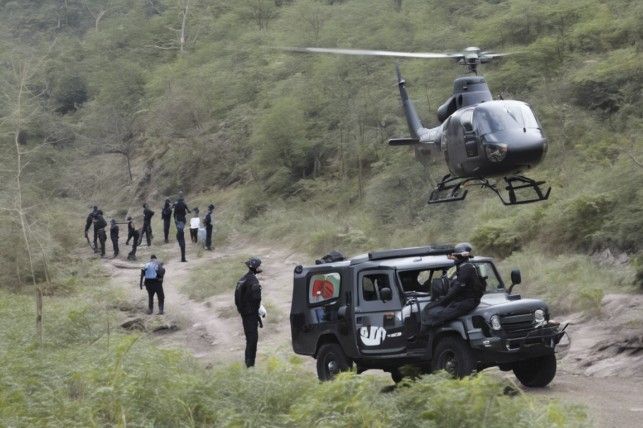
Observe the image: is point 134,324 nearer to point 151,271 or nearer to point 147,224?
point 151,271

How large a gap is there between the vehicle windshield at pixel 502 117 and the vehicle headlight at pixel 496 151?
29cm

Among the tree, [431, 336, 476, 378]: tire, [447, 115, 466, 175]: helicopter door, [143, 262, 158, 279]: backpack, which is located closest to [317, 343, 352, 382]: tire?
[431, 336, 476, 378]: tire

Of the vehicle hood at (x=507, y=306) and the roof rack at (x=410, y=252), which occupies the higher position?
the roof rack at (x=410, y=252)

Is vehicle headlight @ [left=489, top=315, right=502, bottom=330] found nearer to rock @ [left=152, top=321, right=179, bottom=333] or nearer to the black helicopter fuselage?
the black helicopter fuselage

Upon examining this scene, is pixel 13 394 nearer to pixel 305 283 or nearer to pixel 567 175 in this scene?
pixel 305 283

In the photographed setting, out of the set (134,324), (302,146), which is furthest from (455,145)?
(302,146)

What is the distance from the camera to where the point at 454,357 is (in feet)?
38.4

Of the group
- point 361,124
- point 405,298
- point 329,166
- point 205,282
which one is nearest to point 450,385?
point 405,298

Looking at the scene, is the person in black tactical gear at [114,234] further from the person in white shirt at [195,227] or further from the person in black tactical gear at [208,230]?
the person in black tactical gear at [208,230]

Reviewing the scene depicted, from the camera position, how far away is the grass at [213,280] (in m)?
25.4

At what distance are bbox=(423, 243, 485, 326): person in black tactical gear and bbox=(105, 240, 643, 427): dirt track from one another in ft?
4.84

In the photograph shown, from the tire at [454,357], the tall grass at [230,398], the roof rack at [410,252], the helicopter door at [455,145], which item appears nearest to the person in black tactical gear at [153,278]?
the helicopter door at [455,145]

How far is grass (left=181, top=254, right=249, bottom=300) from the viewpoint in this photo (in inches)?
1001

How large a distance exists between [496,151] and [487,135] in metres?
0.35
